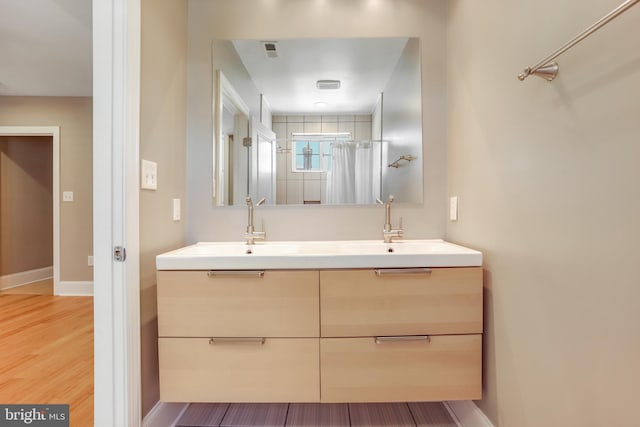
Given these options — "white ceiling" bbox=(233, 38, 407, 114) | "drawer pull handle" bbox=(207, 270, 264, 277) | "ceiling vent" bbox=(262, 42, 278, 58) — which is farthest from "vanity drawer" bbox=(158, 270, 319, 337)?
"ceiling vent" bbox=(262, 42, 278, 58)

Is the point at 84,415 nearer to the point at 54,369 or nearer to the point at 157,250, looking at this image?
the point at 54,369

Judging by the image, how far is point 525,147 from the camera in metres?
1.07

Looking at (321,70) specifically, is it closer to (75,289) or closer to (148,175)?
(148,175)

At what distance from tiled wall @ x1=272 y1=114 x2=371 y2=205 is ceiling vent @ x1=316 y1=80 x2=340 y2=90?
0.17 metres

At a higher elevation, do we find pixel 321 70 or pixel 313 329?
pixel 321 70

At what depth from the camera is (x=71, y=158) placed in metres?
3.52

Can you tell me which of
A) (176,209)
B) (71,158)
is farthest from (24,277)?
(176,209)

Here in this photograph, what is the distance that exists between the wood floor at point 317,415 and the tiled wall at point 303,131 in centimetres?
110

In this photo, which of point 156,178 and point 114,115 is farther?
point 156,178

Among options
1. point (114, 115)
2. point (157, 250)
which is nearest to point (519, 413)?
point (157, 250)

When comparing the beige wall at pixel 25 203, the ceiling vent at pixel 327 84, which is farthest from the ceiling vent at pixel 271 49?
the beige wall at pixel 25 203

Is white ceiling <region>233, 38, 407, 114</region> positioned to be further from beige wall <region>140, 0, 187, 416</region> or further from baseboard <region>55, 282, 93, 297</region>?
baseboard <region>55, 282, 93, 297</region>

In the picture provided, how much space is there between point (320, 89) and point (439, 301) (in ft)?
4.39

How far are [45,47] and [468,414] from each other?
156 inches
